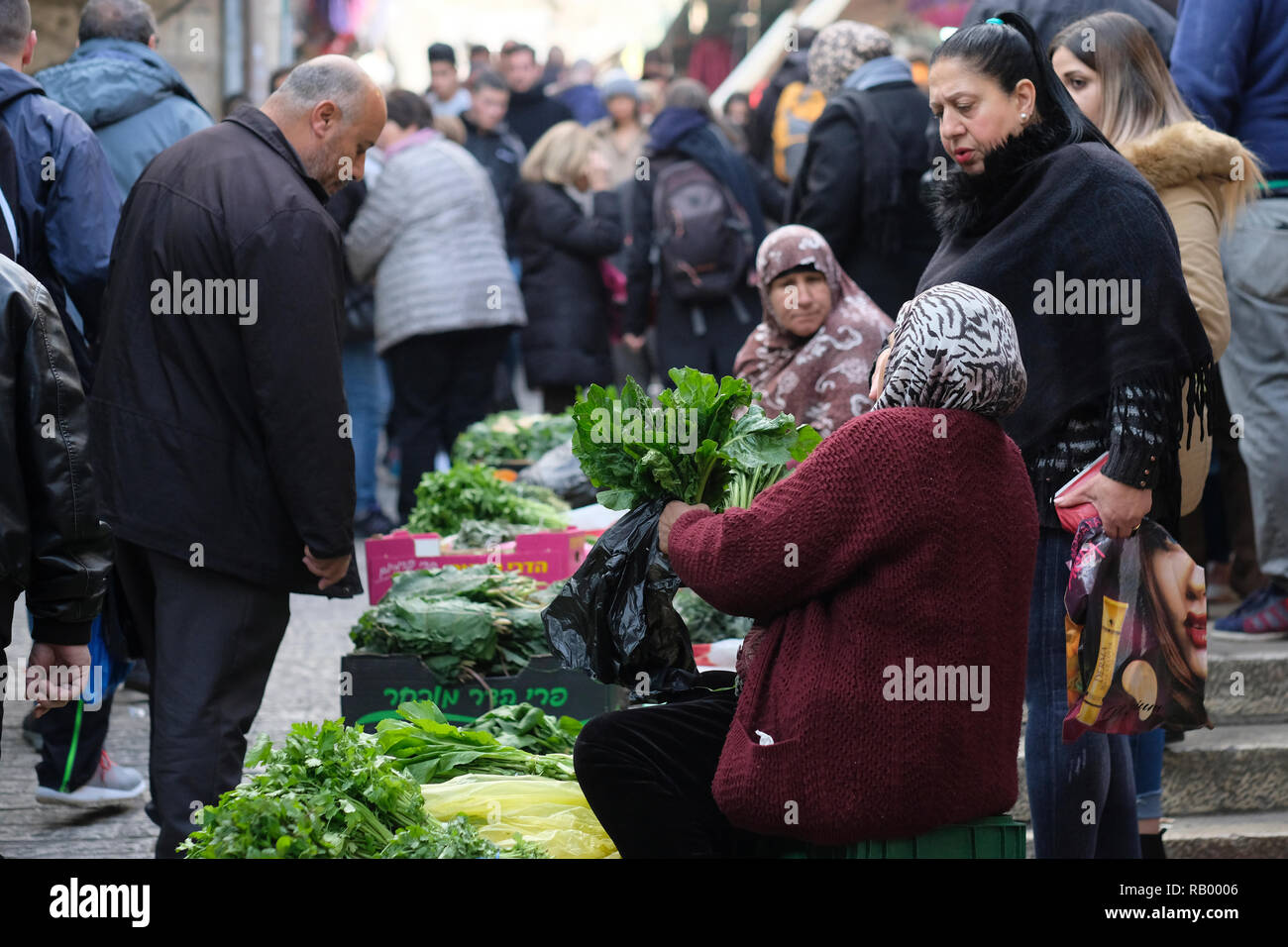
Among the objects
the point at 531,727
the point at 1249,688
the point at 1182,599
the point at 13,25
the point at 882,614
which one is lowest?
the point at 1249,688

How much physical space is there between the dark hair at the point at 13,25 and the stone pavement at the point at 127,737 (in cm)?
221

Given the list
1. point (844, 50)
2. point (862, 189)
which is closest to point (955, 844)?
point (862, 189)

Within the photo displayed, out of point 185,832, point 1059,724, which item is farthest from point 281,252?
point 1059,724

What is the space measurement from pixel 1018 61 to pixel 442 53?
8.36 m

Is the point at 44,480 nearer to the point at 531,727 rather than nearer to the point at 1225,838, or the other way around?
the point at 531,727

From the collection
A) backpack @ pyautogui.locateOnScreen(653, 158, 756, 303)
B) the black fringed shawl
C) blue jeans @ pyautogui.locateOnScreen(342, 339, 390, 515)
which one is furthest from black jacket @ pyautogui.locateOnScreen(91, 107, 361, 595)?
blue jeans @ pyautogui.locateOnScreen(342, 339, 390, 515)

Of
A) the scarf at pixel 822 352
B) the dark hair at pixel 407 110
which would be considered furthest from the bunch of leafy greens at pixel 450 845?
the dark hair at pixel 407 110

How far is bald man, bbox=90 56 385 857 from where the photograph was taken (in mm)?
3994

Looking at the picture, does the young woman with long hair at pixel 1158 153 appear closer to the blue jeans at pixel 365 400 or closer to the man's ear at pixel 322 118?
the man's ear at pixel 322 118

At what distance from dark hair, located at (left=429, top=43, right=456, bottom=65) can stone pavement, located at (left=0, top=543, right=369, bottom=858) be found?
16.0ft

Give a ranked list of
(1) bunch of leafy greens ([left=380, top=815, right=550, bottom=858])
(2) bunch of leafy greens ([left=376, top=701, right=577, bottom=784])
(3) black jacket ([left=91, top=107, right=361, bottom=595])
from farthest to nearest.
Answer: (3) black jacket ([left=91, top=107, right=361, bottom=595]) < (2) bunch of leafy greens ([left=376, top=701, right=577, bottom=784]) < (1) bunch of leafy greens ([left=380, top=815, right=550, bottom=858])

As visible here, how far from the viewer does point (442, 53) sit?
37.5 feet

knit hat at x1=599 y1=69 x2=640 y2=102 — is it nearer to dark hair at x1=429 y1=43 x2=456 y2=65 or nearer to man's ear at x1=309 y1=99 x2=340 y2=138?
dark hair at x1=429 y1=43 x2=456 y2=65
